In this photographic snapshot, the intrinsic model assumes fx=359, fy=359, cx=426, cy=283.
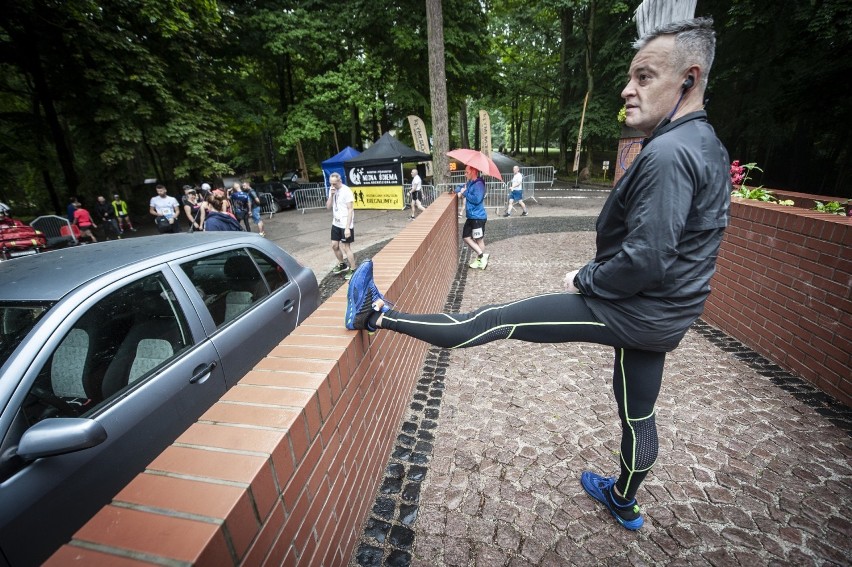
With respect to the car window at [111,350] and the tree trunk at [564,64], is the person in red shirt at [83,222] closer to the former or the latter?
the car window at [111,350]

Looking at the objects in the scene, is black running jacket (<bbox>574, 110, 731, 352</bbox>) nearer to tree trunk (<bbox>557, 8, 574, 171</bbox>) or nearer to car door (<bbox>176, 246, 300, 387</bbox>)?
car door (<bbox>176, 246, 300, 387</bbox>)

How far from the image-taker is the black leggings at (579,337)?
1.78 meters

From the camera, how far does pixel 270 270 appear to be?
330cm

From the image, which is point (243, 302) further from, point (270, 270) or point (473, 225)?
point (473, 225)

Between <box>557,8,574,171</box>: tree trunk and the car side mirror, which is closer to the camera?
the car side mirror

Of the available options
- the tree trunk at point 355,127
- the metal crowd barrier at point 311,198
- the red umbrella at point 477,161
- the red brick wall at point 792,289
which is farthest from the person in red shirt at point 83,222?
the tree trunk at point 355,127

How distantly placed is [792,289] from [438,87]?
496 inches

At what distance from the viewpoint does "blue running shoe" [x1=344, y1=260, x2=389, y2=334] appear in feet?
6.32

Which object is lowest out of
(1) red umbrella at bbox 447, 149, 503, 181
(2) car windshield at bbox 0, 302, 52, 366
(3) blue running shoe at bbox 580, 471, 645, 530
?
(3) blue running shoe at bbox 580, 471, 645, 530

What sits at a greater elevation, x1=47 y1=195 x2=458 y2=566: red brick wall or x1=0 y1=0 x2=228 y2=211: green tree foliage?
x1=0 y1=0 x2=228 y2=211: green tree foliage

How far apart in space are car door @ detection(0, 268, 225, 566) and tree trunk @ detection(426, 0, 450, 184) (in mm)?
12257

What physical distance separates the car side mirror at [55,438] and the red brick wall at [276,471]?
53 centimetres

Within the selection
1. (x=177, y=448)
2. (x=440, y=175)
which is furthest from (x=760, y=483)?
(x=440, y=175)

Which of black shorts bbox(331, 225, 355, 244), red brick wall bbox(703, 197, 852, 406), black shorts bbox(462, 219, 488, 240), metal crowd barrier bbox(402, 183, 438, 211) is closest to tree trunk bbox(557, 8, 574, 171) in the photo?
metal crowd barrier bbox(402, 183, 438, 211)
